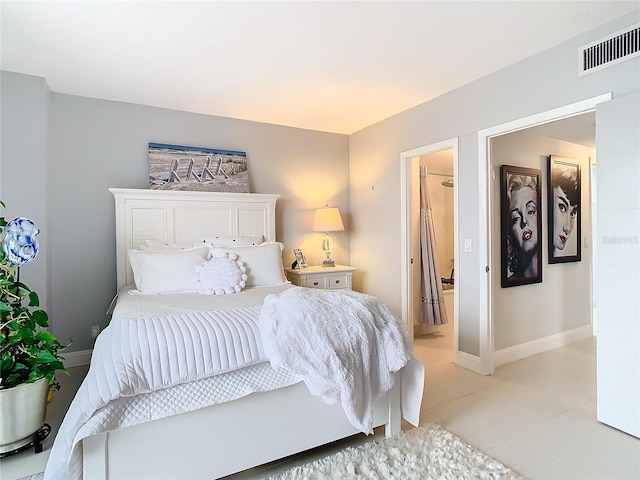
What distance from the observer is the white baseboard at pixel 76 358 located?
3252mm

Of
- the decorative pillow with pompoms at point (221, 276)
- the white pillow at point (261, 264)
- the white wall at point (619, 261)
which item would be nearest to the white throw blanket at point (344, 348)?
the decorative pillow with pompoms at point (221, 276)

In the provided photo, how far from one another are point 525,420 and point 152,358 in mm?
2268

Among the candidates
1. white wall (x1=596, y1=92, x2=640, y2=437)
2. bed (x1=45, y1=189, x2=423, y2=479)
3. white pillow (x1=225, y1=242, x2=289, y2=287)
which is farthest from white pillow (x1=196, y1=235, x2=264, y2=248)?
white wall (x1=596, y1=92, x2=640, y2=437)

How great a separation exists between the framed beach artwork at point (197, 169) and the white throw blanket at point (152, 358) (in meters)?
2.14

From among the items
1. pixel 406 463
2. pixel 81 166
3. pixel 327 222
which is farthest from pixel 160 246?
pixel 406 463

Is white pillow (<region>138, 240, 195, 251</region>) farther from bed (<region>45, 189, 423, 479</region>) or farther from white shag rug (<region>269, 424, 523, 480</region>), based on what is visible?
white shag rug (<region>269, 424, 523, 480</region>)

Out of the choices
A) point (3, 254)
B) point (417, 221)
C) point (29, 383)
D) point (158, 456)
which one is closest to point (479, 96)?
point (417, 221)

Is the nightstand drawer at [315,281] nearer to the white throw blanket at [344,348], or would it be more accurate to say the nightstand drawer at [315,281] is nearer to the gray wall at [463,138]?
the gray wall at [463,138]

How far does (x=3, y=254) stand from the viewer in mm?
1988

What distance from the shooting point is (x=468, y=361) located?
319cm

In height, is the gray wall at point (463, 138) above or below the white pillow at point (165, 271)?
above

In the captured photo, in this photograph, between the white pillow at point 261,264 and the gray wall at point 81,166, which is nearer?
the gray wall at point 81,166

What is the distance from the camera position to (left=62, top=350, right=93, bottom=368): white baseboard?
325 cm

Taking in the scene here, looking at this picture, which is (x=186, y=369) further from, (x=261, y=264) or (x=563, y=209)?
(x=563, y=209)
